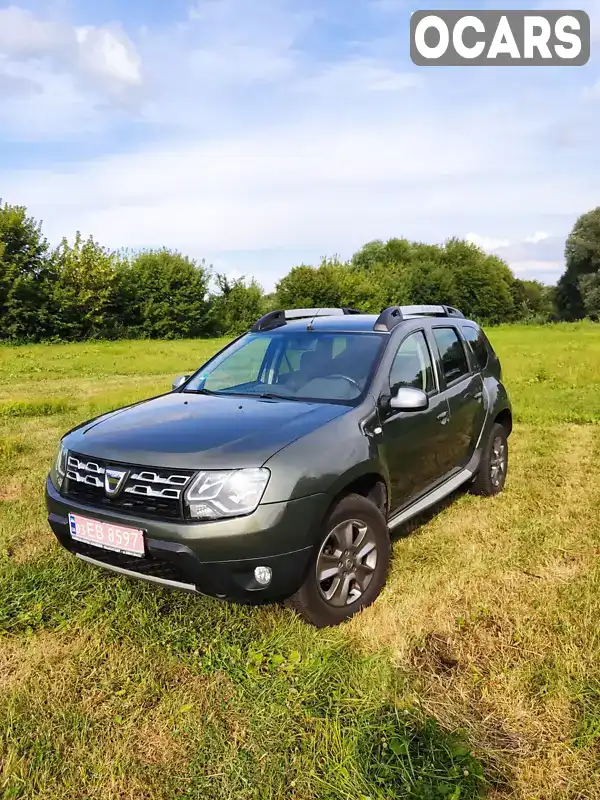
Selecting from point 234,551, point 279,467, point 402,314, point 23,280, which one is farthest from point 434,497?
point 23,280

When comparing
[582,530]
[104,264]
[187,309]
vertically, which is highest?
[104,264]

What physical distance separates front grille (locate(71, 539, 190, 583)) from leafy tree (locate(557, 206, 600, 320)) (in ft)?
179

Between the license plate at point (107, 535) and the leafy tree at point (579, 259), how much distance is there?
54582mm

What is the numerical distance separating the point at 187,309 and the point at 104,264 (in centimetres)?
607

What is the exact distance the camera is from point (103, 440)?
338 cm

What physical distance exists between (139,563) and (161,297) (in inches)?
1484

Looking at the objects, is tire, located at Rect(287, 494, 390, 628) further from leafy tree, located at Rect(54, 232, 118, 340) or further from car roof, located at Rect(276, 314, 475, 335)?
leafy tree, located at Rect(54, 232, 118, 340)

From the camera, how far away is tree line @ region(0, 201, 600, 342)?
32.0 metres

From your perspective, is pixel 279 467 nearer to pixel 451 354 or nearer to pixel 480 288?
pixel 451 354

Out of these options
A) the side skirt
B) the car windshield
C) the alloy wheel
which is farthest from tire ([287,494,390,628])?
the car windshield

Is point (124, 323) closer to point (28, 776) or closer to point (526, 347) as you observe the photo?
point (526, 347)

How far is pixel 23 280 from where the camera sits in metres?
31.0

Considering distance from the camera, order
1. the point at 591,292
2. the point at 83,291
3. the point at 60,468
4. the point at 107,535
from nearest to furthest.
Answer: the point at 107,535
the point at 60,468
the point at 83,291
the point at 591,292

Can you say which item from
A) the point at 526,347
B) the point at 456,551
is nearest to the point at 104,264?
the point at 526,347
